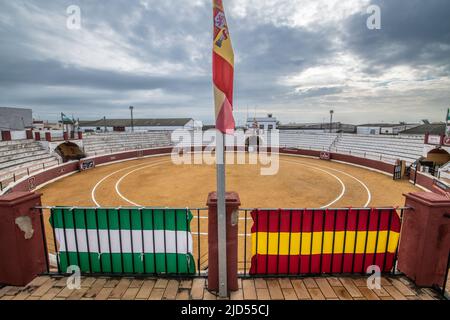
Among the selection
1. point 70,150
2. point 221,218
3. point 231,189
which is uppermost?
point 221,218

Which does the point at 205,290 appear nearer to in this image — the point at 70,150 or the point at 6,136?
the point at 6,136

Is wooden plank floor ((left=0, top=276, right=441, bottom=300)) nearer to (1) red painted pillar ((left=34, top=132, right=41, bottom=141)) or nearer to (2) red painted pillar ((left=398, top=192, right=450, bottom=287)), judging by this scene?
(2) red painted pillar ((left=398, top=192, right=450, bottom=287))

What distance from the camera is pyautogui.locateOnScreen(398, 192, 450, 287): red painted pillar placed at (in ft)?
13.2

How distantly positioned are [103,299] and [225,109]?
4029 mm

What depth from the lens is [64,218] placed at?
4652mm

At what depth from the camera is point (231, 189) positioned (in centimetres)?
1773

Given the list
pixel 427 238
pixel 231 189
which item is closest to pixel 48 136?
pixel 231 189

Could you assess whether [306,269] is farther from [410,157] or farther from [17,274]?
[410,157]

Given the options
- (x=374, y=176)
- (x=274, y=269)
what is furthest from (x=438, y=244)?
(x=374, y=176)

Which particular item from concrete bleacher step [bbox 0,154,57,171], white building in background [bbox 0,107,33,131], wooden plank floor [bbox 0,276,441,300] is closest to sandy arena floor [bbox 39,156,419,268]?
wooden plank floor [bbox 0,276,441,300]

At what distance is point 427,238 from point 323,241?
1.80 m

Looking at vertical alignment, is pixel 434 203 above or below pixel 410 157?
above

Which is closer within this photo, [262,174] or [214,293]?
[214,293]

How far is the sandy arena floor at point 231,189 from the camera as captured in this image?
14.4 metres
